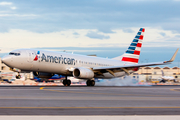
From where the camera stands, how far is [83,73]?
36.3m

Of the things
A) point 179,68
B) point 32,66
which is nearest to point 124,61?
point 32,66

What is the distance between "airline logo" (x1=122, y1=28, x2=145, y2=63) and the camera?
49.0 meters

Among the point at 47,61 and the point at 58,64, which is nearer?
the point at 47,61

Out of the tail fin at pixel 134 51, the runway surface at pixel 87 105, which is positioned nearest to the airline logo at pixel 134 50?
the tail fin at pixel 134 51

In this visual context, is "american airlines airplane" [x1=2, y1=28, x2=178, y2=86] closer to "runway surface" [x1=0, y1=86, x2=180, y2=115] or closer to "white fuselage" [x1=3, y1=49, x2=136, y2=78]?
"white fuselage" [x1=3, y1=49, x2=136, y2=78]

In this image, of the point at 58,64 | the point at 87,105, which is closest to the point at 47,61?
the point at 58,64

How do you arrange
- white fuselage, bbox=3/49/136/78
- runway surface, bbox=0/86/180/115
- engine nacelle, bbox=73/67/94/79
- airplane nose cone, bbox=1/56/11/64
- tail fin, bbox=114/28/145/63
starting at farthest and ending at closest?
tail fin, bbox=114/28/145/63 < engine nacelle, bbox=73/67/94/79 < white fuselage, bbox=3/49/136/78 < airplane nose cone, bbox=1/56/11/64 < runway surface, bbox=0/86/180/115

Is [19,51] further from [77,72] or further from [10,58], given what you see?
[77,72]

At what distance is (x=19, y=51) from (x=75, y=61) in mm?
8469

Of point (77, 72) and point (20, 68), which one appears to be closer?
point (20, 68)

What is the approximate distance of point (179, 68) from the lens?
563 feet

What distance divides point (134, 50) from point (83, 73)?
16114mm

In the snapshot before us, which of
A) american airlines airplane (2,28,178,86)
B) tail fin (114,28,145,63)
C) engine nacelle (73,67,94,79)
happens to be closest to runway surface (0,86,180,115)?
american airlines airplane (2,28,178,86)

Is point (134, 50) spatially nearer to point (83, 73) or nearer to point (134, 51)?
point (134, 51)
